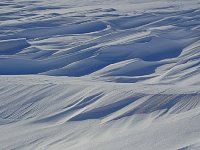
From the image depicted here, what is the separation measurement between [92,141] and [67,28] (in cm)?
347

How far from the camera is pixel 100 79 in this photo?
13.0 ft

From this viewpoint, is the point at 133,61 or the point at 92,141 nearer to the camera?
the point at 92,141

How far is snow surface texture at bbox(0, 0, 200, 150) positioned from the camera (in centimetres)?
272

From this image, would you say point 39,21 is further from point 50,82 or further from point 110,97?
point 110,97

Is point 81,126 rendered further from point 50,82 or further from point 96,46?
point 96,46

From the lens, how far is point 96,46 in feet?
16.3

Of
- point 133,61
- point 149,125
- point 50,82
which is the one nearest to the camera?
point 149,125

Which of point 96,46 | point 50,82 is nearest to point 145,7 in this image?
point 96,46

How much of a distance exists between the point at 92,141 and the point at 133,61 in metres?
1.86

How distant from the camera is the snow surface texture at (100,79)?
2721 mm

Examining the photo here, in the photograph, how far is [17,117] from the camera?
3156 mm

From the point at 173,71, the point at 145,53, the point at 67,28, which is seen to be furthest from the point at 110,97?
the point at 67,28

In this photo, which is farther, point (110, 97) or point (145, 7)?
point (145, 7)

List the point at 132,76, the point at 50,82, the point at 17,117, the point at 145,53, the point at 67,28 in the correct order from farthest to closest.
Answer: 1. the point at 67,28
2. the point at 145,53
3. the point at 132,76
4. the point at 50,82
5. the point at 17,117
